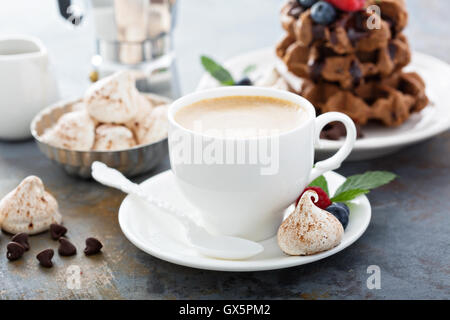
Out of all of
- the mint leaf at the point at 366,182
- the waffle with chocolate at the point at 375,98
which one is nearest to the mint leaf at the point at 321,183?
the mint leaf at the point at 366,182

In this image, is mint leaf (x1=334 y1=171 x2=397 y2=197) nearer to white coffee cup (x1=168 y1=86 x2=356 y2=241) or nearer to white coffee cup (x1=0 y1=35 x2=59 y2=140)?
white coffee cup (x1=168 y1=86 x2=356 y2=241)

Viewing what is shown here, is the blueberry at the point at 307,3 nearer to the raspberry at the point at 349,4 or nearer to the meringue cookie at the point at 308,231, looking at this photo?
the raspberry at the point at 349,4

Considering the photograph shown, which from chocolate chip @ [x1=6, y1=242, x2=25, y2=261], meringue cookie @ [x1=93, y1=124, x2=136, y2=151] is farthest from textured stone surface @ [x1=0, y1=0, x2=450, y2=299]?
meringue cookie @ [x1=93, y1=124, x2=136, y2=151]

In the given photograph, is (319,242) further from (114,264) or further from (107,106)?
(107,106)

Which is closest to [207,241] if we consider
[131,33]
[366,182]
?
[366,182]

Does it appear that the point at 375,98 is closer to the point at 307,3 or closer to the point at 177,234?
the point at 307,3

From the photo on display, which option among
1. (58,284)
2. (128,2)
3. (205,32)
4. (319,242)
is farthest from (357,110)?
(205,32)
